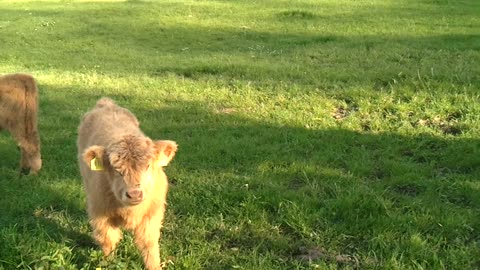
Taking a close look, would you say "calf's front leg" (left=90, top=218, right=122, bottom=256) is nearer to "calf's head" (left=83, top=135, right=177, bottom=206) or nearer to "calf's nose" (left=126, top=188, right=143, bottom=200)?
"calf's head" (left=83, top=135, right=177, bottom=206)

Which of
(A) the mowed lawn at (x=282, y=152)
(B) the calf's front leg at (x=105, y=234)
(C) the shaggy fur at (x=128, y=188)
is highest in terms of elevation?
(C) the shaggy fur at (x=128, y=188)

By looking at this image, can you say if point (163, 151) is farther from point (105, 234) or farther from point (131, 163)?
point (105, 234)

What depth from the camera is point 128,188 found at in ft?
15.3

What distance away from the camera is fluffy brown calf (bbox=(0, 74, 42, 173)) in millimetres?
8039

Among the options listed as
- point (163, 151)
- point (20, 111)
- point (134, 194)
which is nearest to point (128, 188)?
point (134, 194)

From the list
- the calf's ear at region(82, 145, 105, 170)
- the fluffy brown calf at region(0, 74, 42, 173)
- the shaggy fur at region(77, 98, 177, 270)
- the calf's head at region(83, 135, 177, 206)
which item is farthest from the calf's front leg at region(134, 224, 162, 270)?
the fluffy brown calf at region(0, 74, 42, 173)

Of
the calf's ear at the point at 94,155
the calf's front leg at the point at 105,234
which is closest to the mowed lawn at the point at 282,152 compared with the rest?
the calf's front leg at the point at 105,234

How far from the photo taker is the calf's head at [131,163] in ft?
15.4

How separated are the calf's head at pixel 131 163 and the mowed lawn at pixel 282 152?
0.82 metres

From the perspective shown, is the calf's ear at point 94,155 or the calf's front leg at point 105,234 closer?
the calf's ear at point 94,155

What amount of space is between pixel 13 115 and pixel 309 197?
449 cm

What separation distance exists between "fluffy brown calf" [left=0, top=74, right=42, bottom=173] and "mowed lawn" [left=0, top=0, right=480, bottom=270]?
1.42ft

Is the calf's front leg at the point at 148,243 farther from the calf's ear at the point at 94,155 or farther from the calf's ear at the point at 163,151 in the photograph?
the calf's ear at the point at 94,155

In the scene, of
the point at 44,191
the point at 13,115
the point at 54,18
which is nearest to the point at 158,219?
the point at 44,191
